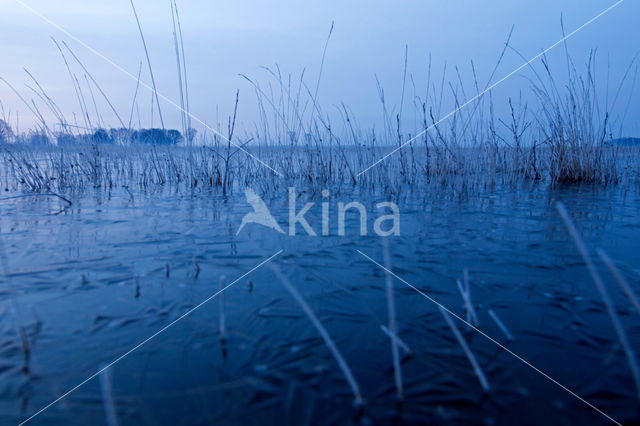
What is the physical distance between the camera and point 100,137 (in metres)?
6.20

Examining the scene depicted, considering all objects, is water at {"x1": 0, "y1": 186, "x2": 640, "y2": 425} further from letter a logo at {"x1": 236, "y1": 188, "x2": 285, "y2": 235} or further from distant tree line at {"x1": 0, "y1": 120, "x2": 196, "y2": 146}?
distant tree line at {"x1": 0, "y1": 120, "x2": 196, "y2": 146}

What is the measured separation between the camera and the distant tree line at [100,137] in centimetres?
575

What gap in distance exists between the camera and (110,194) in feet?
16.2

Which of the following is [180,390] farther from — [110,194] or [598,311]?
[110,194]

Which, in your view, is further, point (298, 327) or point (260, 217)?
point (260, 217)

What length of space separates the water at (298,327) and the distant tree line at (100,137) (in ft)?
11.4

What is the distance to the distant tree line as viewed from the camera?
5746mm

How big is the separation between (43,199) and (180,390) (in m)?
4.40

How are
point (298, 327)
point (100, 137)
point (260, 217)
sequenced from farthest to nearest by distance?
point (100, 137), point (260, 217), point (298, 327)

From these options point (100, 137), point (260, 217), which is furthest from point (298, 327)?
point (100, 137)

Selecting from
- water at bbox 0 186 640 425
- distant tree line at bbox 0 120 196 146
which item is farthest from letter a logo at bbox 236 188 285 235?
distant tree line at bbox 0 120 196 146

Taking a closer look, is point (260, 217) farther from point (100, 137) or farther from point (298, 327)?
point (100, 137)

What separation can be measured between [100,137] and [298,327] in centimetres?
→ 612

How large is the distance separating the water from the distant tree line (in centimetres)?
349
